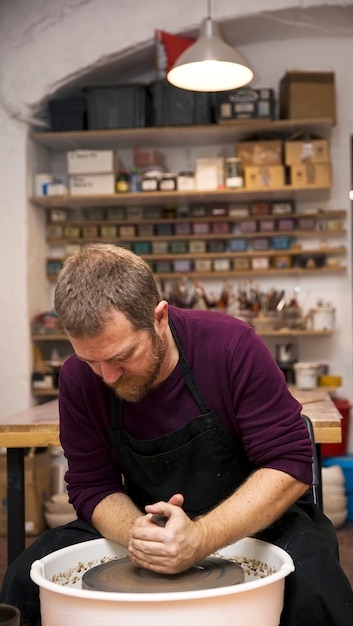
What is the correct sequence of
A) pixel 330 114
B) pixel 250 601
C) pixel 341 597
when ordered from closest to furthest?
pixel 250 601
pixel 341 597
pixel 330 114

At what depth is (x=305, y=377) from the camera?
5219 mm

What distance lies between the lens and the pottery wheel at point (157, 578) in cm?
177

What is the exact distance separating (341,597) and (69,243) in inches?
181

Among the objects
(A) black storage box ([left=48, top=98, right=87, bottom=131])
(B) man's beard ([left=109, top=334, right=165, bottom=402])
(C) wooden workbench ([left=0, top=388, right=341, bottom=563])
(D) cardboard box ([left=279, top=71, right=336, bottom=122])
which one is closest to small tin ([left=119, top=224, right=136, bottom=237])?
(A) black storage box ([left=48, top=98, right=87, bottom=131])

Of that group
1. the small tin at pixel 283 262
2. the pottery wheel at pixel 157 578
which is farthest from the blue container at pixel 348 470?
the pottery wheel at pixel 157 578

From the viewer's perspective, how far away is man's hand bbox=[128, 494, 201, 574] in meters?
1.75

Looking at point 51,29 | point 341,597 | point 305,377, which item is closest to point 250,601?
point 341,597

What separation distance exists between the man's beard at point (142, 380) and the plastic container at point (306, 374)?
3244 millimetres

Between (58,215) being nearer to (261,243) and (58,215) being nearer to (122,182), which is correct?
(122,182)

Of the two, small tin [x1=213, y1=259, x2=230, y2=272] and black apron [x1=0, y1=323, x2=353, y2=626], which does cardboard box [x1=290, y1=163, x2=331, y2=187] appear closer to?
small tin [x1=213, y1=259, x2=230, y2=272]

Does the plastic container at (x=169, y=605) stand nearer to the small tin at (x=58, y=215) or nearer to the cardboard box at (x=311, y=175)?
the cardboard box at (x=311, y=175)

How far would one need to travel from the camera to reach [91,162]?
5.82 m

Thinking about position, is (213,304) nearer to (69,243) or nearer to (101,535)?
(69,243)

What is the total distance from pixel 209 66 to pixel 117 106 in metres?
1.44
